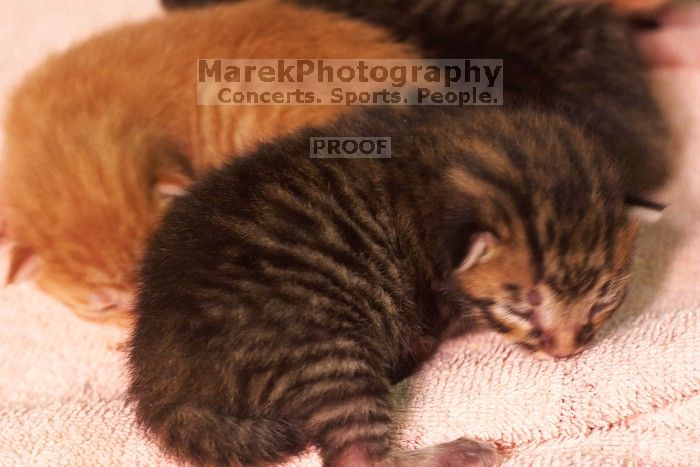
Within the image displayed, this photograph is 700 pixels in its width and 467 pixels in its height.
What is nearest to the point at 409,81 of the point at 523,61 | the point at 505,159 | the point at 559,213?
the point at 523,61

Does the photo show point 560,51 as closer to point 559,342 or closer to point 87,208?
point 559,342

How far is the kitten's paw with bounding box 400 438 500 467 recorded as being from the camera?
1.41 meters

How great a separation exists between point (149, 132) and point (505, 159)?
0.91 m

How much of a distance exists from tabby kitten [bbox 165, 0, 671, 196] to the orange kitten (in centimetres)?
15

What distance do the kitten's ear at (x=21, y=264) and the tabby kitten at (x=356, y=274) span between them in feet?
1.56

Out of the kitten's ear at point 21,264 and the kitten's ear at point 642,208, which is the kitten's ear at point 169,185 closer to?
the kitten's ear at point 21,264

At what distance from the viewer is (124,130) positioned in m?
1.81

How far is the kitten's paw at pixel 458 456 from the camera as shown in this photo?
55.5 inches

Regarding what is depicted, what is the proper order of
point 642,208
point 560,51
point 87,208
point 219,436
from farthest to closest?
point 560,51 < point 87,208 < point 642,208 < point 219,436

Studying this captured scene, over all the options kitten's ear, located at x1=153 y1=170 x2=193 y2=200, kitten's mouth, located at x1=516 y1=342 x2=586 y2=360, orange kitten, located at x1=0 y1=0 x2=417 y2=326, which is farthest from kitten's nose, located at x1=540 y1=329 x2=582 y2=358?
kitten's ear, located at x1=153 y1=170 x2=193 y2=200

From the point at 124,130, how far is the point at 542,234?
3.39ft

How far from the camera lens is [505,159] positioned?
1.43 metres

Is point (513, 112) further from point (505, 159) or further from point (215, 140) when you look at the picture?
point (215, 140)

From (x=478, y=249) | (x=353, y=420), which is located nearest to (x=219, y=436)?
(x=353, y=420)
